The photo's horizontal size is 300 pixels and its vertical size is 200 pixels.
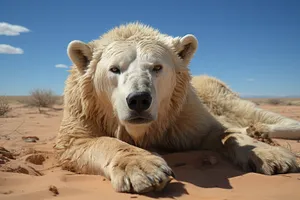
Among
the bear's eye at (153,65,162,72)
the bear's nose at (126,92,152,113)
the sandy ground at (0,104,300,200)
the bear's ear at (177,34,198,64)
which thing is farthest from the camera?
the bear's ear at (177,34,198,64)

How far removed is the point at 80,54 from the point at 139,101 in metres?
1.52

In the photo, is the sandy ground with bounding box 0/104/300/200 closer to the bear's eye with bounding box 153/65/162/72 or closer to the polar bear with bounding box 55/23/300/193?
the polar bear with bounding box 55/23/300/193

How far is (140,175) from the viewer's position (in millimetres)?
2547

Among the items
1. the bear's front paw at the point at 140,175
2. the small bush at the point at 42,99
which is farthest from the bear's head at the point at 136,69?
the small bush at the point at 42,99

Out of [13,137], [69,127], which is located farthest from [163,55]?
[13,137]

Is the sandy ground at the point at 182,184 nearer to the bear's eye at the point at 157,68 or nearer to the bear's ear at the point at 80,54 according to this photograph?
the bear's eye at the point at 157,68

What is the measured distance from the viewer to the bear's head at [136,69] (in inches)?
126

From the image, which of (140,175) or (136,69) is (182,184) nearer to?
(140,175)

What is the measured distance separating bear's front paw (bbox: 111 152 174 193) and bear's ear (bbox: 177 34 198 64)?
6.37 ft

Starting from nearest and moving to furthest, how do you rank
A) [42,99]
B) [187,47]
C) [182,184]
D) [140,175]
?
[140,175] → [182,184] → [187,47] → [42,99]

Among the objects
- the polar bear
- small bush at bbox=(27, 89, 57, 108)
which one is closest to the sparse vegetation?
small bush at bbox=(27, 89, 57, 108)

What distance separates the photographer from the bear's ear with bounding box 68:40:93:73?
408cm

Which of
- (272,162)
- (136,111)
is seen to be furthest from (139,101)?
(272,162)

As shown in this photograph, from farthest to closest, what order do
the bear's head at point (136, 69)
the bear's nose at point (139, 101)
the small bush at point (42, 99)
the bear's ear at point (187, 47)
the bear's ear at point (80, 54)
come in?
1. the small bush at point (42, 99)
2. the bear's ear at point (187, 47)
3. the bear's ear at point (80, 54)
4. the bear's head at point (136, 69)
5. the bear's nose at point (139, 101)
